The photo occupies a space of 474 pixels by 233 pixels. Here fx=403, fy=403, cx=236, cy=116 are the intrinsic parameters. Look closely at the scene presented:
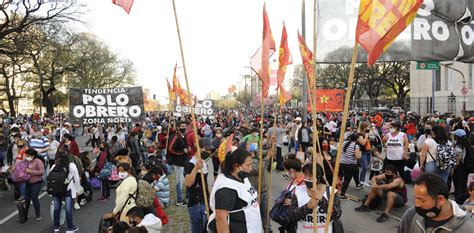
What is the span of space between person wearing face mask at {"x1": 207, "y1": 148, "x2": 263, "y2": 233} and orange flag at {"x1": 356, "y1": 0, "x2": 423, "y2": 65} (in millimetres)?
1462

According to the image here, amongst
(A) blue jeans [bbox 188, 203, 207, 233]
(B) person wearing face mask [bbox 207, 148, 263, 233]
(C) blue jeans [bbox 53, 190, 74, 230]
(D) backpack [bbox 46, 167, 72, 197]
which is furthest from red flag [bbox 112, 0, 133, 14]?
(C) blue jeans [bbox 53, 190, 74, 230]

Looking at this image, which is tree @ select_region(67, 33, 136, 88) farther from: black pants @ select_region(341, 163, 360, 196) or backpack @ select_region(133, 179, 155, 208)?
backpack @ select_region(133, 179, 155, 208)

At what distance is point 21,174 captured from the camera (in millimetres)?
7859

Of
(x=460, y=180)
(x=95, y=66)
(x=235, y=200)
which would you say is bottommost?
(x=460, y=180)

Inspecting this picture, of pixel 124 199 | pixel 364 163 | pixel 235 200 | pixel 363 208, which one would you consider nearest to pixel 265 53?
pixel 235 200

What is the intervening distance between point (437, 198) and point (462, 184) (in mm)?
5356

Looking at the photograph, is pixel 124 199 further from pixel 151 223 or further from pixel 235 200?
pixel 235 200

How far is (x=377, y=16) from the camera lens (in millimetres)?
3188

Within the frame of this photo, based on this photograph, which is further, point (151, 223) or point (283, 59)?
point (283, 59)

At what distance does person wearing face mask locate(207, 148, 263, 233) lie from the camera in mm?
3441

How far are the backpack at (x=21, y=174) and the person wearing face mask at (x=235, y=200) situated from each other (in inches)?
221

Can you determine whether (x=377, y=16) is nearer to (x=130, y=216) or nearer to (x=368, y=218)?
(x=130, y=216)

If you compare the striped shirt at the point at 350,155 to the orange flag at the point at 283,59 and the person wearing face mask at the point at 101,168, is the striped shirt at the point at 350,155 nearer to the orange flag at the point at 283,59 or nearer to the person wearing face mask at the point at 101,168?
the orange flag at the point at 283,59

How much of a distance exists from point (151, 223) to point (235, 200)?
5.47 ft
